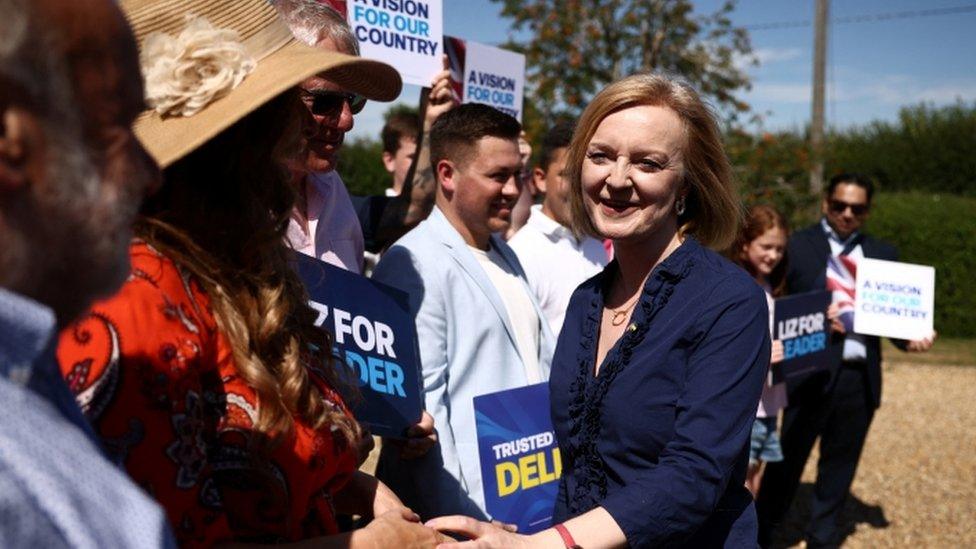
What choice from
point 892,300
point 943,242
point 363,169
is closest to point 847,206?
point 892,300

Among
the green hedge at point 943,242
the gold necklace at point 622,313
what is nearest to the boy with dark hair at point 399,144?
the gold necklace at point 622,313

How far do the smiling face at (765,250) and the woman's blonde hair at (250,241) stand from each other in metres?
4.57

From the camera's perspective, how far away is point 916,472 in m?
8.74

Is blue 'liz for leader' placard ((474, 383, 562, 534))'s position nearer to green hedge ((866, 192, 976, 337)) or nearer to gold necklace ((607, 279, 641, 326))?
gold necklace ((607, 279, 641, 326))

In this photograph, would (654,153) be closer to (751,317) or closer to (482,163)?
(751,317)

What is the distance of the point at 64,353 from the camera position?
4.19 ft

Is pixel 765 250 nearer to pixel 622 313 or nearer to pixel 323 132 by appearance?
pixel 622 313

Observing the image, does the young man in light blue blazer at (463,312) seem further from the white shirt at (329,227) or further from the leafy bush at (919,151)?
the leafy bush at (919,151)

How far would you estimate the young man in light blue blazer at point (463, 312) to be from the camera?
10.8 ft

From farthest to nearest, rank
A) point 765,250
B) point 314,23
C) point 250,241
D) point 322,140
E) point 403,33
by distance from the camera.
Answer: point 765,250, point 403,33, point 322,140, point 314,23, point 250,241

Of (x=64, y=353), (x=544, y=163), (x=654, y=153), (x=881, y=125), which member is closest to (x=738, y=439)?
(x=654, y=153)

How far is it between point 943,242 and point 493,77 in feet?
46.9

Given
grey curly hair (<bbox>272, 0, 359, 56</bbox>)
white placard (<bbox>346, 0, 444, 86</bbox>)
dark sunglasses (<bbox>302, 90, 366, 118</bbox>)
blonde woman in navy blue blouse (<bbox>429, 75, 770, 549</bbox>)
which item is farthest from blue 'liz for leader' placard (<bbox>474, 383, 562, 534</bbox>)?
white placard (<bbox>346, 0, 444, 86</bbox>)

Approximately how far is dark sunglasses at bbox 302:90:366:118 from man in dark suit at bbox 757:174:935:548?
13.8 feet
